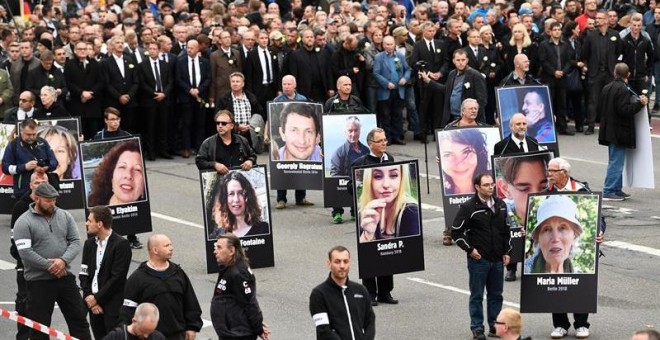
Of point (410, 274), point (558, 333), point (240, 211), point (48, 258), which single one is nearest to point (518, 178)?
point (410, 274)

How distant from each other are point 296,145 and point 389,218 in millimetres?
4875

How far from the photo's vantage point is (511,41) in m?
30.6

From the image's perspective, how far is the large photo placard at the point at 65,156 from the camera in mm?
23031

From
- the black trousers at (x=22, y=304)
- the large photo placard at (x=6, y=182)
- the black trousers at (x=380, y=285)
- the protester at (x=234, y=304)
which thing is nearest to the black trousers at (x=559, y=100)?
the large photo placard at (x=6, y=182)

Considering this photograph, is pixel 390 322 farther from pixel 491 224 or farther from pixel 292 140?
pixel 292 140

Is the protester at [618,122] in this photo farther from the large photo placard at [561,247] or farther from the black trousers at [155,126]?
the black trousers at [155,126]

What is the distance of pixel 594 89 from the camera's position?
3089cm

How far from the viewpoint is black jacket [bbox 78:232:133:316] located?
1579cm

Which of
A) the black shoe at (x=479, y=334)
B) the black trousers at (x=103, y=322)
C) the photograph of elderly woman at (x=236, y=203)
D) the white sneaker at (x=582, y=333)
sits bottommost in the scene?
the white sneaker at (x=582, y=333)

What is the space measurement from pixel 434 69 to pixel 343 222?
730 centimetres

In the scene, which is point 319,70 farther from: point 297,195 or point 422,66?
point 297,195

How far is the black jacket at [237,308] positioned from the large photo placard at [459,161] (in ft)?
23.1

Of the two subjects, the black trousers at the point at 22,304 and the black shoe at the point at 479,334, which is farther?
the black shoe at the point at 479,334

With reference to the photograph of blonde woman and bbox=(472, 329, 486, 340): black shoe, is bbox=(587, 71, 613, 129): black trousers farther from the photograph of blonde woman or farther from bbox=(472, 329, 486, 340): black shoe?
bbox=(472, 329, 486, 340): black shoe
